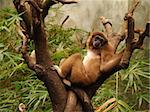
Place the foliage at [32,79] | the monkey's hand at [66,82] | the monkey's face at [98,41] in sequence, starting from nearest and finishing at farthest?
the monkey's hand at [66,82] < the monkey's face at [98,41] < the foliage at [32,79]

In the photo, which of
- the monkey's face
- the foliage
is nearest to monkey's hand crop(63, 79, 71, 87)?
the monkey's face

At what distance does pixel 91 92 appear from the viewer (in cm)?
197

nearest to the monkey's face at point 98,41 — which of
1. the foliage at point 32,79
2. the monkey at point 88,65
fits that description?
the monkey at point 88,65

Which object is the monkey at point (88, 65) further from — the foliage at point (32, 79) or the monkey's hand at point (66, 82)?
the foliage at point (32, 79)

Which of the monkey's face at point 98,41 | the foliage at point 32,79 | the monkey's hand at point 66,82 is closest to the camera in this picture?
the monkey's hand at point 66,82

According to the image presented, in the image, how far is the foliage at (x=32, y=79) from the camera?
2891 mm

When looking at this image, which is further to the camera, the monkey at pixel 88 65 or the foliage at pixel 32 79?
the foliage at pixel 32 79

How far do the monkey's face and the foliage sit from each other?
1.72 ft

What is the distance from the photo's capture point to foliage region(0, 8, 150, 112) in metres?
2.89

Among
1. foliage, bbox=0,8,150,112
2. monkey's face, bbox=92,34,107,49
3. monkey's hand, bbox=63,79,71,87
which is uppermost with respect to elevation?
monkey's face, bbox=92,34,107,49

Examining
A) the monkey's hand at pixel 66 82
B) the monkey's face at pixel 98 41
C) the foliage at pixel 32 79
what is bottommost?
the foliage at pixel 32 79

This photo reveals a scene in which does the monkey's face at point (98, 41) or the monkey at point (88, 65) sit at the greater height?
the monkey's face at point (98, 41)

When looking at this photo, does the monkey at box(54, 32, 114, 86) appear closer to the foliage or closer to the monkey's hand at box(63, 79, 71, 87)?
the monkey's hand at box(63, 79, 71, 87)

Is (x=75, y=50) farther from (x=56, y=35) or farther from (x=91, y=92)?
(x=91, y=92)
